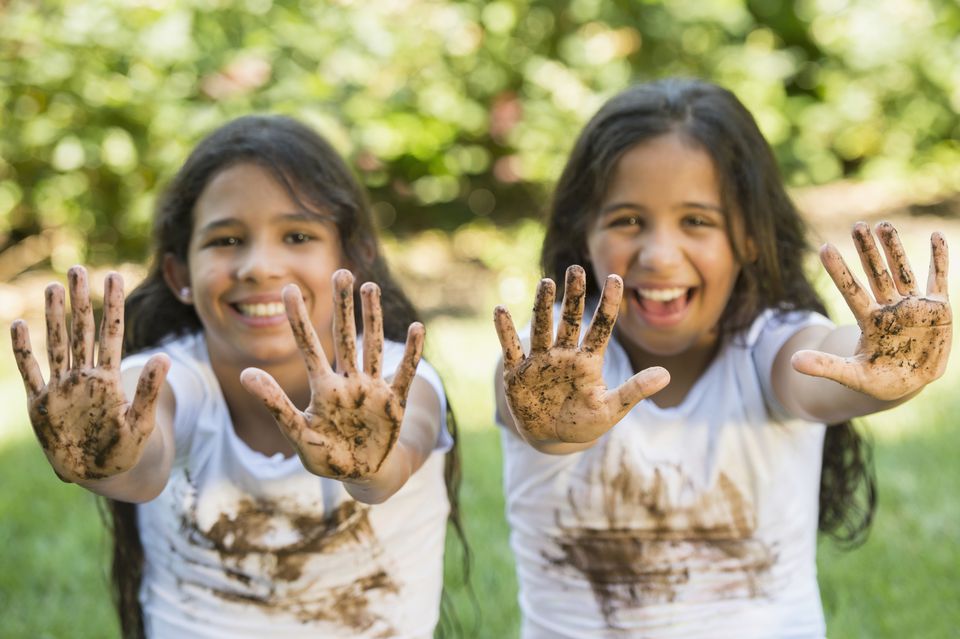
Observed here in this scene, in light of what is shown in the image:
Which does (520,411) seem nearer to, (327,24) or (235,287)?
(235,287)

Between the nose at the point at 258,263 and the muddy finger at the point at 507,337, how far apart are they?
59 centimetres

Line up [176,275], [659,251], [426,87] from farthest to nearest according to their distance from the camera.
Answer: [426,87]
[176,275]
[659,251]

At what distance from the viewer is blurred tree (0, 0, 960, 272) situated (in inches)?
170

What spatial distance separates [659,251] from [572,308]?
19.1 inches

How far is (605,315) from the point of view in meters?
1.53

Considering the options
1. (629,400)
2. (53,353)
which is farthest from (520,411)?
(53,353)

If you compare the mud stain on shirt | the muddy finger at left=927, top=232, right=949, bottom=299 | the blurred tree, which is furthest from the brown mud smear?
the blurred tree

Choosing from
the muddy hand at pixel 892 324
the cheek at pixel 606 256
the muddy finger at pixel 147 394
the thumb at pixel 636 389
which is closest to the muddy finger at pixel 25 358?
the muddy finger at pixel 147 394

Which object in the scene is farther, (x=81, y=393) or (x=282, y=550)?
(x=282, y=550)

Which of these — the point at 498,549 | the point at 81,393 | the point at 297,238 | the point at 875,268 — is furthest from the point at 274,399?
the point at 498,549

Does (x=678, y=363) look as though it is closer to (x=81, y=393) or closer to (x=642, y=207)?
(x=642, y=207)

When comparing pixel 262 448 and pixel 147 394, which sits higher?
pixel 147 394

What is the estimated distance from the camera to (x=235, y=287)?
202 centimetres

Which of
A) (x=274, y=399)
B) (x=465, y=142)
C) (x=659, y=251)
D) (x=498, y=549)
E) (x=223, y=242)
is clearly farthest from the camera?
(x=465, y=142)
